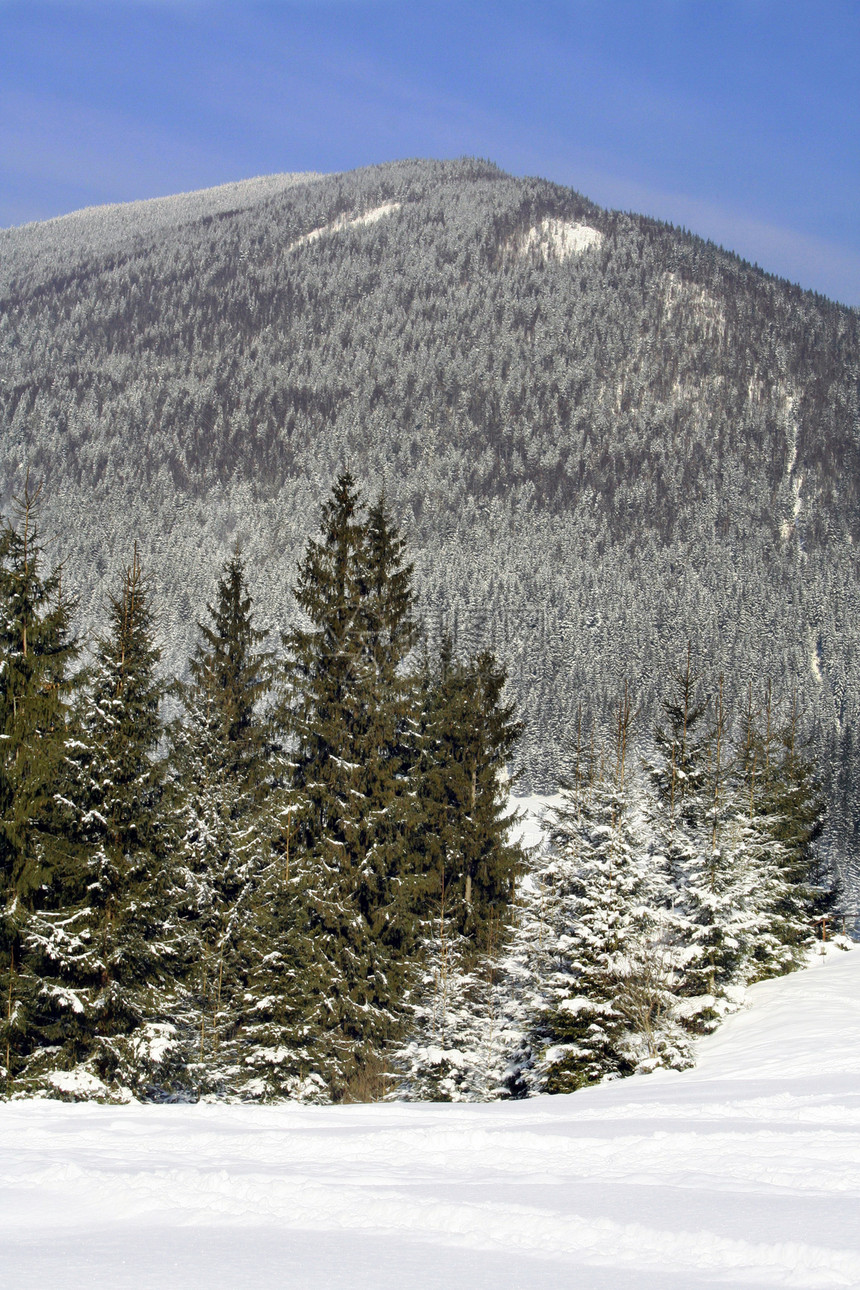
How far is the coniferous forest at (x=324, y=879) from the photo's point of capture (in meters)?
16.4

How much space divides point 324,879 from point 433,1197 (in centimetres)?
1356

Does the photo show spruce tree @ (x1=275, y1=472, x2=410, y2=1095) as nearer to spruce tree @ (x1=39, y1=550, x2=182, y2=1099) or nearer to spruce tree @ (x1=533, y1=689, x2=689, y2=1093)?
spruce tree @ (x1=533, y1=689, x2=689, y2=1093)

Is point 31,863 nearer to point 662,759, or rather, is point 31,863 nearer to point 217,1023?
point 217,1023

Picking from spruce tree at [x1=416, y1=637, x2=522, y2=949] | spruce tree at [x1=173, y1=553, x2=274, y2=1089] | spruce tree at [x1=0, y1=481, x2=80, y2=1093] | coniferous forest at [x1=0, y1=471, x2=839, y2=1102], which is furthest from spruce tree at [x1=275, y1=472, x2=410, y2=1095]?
spruce tree at [x1=0, y1=481, x2=80, y2=1093]

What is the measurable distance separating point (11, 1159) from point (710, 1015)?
16.8m

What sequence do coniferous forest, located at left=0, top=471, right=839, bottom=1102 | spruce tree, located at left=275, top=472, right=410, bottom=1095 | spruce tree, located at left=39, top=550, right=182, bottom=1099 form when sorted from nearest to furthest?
1. spruce tree, located at left=39, top=550, right=182, bottom=1099
2. coniferous forest, located at left=0, top=471, right=839, bottom=1102
3. spruce tree, located at left=275, top=472, right=410, bottom=1095

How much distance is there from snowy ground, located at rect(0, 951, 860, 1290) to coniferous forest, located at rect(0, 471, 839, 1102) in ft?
16.4

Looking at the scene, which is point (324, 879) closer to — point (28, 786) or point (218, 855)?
point (218, 855)

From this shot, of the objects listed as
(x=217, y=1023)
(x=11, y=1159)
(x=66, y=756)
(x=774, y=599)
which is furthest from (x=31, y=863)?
(x=774, y=599)

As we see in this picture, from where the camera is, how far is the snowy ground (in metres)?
5.56

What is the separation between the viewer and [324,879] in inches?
804

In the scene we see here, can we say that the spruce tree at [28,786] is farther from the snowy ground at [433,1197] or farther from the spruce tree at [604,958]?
the spruce tree at [604,958]

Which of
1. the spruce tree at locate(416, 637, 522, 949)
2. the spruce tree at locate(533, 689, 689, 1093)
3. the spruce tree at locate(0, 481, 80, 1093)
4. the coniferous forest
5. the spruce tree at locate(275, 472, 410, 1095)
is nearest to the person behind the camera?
the spruce tree at locate(0, 481, 80, 1093)

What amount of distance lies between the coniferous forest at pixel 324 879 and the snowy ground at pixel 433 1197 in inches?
196
